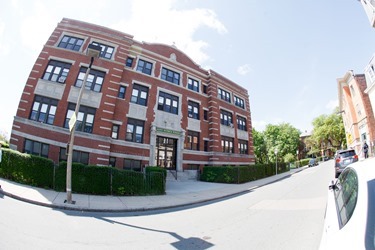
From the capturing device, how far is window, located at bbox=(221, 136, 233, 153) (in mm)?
24203

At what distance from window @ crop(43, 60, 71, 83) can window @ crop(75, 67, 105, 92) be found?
114 cm

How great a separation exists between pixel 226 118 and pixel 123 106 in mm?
13891

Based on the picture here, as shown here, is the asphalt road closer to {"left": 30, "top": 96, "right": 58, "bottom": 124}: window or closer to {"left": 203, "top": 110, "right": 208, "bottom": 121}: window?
{"left": 30, "top": 96, "right": 58, "bottom": 124}: window

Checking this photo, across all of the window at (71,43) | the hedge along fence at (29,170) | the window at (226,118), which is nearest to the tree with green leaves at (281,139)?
the window at (226,118)

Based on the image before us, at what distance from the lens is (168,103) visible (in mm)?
20703

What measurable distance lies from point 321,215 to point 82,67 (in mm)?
18735

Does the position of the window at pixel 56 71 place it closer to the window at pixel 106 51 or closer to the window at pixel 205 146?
the window at pixel 106 51

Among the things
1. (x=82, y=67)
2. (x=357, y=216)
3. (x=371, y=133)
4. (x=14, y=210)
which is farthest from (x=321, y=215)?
(x=371, y=133)

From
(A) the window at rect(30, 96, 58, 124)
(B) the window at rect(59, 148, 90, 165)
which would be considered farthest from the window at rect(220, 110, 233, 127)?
(A) the window at rect(30, 96, 58, 124)

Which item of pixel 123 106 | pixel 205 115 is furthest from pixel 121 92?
pixel 205 115

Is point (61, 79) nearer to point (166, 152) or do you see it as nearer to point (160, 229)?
point (166, 152)

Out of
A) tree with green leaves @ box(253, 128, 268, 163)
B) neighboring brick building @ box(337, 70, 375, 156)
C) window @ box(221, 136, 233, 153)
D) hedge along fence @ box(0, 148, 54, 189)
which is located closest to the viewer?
hedge along fence @ box(0, 148, 54, 189)

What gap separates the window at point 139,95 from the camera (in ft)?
61.0

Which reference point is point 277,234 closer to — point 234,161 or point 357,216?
point 357,216
